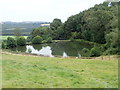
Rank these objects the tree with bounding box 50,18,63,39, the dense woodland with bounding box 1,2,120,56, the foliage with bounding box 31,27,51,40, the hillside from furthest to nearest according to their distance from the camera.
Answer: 1. the tree with bounding box 50,18,63,39
2. the foliage with bounding box 31,27,51,40
3. the dense woodland with bounding box 1,2,120,56
4. the hillside

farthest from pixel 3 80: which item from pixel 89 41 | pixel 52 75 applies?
pixel 89 41

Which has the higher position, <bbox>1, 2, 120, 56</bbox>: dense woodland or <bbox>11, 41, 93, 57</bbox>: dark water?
<bbox>1, 2, 120, 56</bbox>: dense woodland

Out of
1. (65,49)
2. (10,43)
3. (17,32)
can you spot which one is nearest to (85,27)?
(65,49)

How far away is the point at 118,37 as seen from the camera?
12664 mm

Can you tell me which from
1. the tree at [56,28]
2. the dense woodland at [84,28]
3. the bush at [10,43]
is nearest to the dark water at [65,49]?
the bush at [10,43]

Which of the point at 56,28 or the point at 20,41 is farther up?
the point at 56,28

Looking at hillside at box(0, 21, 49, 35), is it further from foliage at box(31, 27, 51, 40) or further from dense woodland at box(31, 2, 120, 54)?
dense woodland at box(31, 2, 120, 54)

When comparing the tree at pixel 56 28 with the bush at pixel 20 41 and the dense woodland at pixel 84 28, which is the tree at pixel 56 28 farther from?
the bush at pixel 20 41

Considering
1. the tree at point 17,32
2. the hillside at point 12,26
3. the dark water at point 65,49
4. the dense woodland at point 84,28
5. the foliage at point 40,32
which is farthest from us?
the foliage at point 40,32

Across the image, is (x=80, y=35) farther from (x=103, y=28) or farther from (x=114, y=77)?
(x=114, y=77)

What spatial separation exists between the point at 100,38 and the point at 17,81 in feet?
86.9

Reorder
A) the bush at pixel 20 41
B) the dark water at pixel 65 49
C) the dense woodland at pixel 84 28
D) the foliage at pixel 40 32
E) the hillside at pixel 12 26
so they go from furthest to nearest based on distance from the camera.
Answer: the foliage at pixel 40 32 → the bush at pixel 20 41 → the dense woodland at pixel 84 28 → the dark water at pixel 65 49 → the hillside at pixel 12 26

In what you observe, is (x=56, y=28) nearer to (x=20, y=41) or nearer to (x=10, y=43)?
(x=20, y=41)

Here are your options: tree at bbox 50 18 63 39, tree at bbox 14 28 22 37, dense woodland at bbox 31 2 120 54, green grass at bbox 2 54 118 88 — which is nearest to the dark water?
dense woodland at bbox 31 2 120 54
